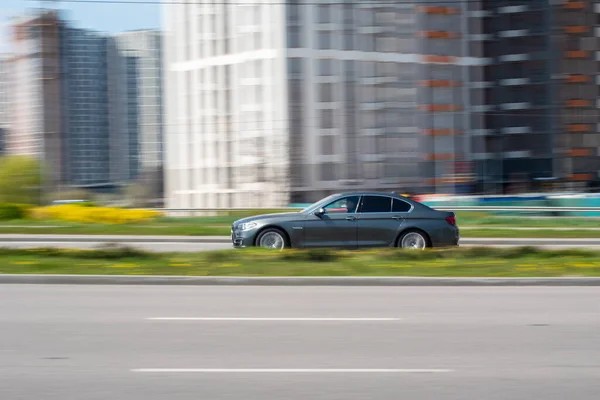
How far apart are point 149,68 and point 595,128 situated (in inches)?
1479

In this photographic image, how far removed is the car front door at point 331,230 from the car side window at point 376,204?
31cm

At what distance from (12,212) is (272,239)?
21.6 meters

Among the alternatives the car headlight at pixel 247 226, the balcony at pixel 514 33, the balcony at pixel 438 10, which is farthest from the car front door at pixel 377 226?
the balcony at pixel 514 33

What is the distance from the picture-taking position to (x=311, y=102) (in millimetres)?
61312

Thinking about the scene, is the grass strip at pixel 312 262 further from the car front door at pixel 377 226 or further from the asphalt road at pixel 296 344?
the car front door at pixel 377 226

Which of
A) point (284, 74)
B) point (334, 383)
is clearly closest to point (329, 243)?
point (334, 383)

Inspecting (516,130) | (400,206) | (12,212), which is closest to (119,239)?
(400,206)

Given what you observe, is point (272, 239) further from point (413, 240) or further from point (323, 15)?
point (323, 15)

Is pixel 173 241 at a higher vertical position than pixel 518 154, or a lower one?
lower

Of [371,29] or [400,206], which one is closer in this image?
[400,206]

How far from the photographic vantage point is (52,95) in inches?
2527

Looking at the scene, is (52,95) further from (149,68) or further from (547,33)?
(547,33)

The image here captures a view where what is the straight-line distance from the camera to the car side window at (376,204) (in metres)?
19.2

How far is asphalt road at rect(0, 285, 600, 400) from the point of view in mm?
7211
